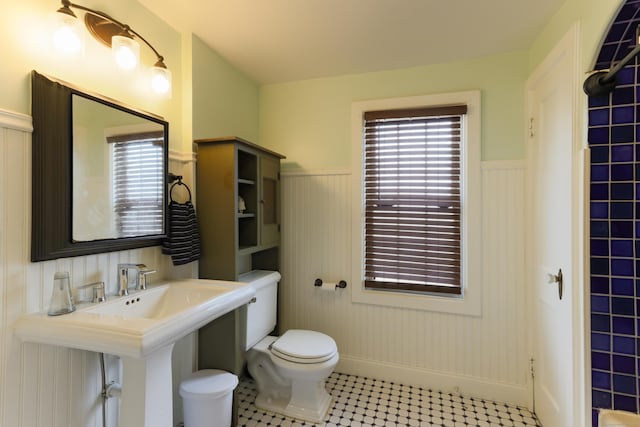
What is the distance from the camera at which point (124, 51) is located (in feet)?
4.54

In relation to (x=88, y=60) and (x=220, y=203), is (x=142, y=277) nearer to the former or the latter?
(x=220, y=203)

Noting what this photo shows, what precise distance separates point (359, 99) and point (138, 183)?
162 cm

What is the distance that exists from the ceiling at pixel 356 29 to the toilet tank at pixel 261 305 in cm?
153

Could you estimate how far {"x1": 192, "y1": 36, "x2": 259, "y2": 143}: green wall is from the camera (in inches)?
74.0

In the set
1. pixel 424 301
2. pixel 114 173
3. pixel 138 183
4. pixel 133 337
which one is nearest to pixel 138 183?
pixel 138 183

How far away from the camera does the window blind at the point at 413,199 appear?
2146mm

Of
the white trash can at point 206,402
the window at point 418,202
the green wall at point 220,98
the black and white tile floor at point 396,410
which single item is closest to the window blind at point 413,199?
the window at point 418,202

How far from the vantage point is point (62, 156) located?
1.18 meters

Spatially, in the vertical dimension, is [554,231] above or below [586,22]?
below

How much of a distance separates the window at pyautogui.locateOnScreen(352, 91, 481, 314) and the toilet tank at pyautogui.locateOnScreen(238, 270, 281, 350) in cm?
62

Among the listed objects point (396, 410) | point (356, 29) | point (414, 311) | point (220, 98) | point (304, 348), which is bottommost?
point (396, 410)

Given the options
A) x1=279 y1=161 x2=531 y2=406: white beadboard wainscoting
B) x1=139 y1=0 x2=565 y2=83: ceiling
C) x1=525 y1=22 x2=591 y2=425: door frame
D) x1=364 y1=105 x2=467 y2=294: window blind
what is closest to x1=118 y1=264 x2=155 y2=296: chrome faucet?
x1=279 y1=161 x2=531 y2=406: white beadboard wainscoting

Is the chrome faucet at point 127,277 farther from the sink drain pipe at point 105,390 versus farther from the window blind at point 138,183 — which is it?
Result: the sink drain pipe at point 105,390

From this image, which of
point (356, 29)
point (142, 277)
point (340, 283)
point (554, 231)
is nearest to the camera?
point (142, 277)
